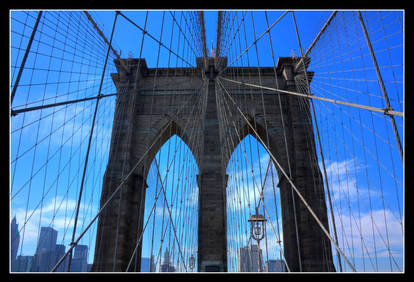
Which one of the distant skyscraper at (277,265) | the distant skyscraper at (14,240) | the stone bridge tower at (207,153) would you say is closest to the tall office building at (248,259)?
the distant skyscraper at (277,265)

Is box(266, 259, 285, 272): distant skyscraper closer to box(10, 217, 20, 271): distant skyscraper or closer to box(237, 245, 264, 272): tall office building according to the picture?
box(237, 245, 264, 272): tall office building

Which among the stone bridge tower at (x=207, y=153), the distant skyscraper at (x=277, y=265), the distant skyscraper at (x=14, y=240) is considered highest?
the stone bridge tower at (x=207, y=153)

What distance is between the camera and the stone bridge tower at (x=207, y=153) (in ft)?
32.5

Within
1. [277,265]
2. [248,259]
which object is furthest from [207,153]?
[277,265]

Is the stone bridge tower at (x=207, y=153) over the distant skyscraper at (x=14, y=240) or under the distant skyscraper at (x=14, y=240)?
over

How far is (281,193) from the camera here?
464 inches

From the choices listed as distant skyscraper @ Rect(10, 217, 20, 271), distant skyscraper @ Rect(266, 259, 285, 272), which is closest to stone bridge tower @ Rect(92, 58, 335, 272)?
distant skyscraper @ Rect(266, 259, 285, 272)

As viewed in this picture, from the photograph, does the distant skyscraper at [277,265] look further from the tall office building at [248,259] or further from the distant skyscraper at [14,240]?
the distant skyscraper at [14,240]

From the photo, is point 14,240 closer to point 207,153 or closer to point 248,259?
point 248,259

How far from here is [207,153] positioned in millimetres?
10891

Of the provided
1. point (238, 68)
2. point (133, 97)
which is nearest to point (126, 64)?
point (133, 97)

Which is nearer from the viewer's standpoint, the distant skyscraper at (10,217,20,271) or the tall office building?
the distant skyscraper at (10,217,20,271)

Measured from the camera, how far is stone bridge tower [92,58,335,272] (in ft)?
32.5
